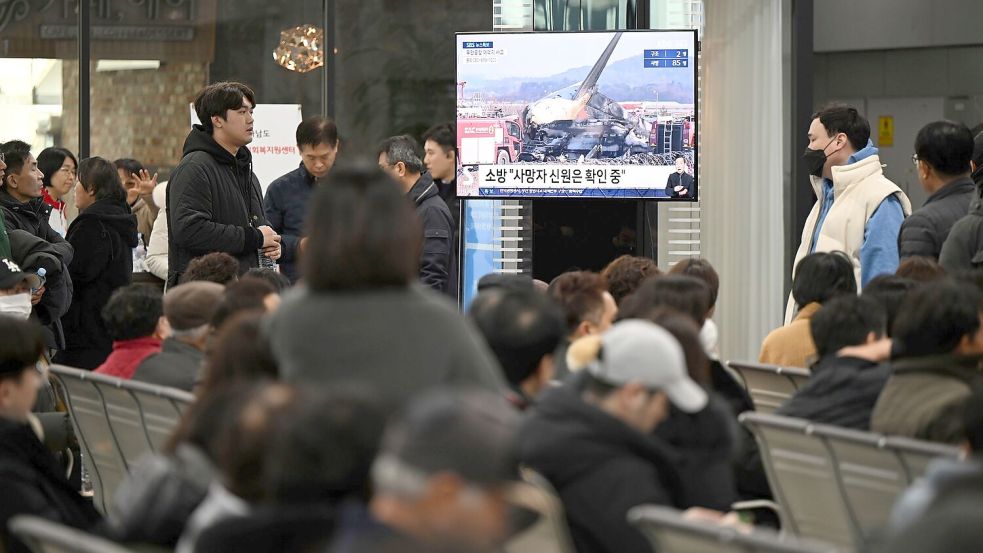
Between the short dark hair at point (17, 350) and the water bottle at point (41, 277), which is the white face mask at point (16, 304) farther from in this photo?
the short dark hair at point (17, 350)

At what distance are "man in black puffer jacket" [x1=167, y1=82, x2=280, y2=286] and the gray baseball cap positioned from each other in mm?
3520

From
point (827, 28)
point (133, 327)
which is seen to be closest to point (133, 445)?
point (133, 327)

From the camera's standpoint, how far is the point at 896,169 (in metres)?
11.7

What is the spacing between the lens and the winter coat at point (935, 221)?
6070mm

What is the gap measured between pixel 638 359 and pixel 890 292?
1788 millimetres

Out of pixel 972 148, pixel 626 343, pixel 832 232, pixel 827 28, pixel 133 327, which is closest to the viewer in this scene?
pixel 626 343

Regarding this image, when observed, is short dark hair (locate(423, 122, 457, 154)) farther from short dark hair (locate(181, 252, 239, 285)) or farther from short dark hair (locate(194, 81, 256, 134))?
short dark hair (locate(181, 252, 239, 285))

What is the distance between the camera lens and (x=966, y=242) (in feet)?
18.4

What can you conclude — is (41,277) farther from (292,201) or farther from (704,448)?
(704,448)

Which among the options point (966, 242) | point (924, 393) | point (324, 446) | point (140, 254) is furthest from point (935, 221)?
point (140, 254)

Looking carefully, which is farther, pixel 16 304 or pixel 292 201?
pixel 292 201

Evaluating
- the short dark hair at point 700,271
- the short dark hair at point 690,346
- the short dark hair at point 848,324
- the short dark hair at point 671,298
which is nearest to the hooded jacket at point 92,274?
the short dark hair at point 700,271

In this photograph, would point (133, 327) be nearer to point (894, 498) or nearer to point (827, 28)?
point (894, 498)

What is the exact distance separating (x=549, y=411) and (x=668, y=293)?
4.74ft
